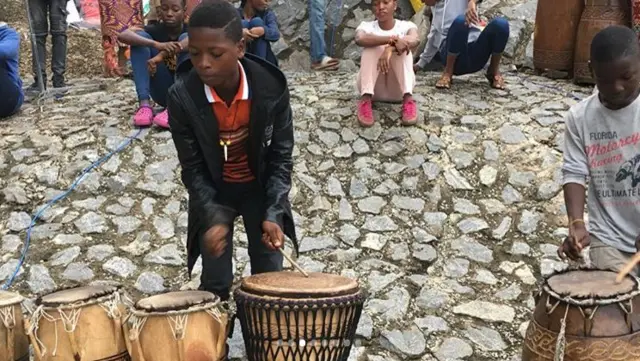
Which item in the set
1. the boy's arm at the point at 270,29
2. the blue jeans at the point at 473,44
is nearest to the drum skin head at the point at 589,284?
the blue jeans at the point at 473,44

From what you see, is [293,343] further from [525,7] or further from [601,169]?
[525,7]

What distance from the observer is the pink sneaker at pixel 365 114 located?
6730 millimetres

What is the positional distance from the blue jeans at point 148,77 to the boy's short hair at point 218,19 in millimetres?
3324

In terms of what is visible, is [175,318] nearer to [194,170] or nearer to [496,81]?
[194,170]

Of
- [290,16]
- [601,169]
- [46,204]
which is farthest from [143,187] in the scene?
[290,16]

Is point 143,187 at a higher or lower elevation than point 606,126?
lower

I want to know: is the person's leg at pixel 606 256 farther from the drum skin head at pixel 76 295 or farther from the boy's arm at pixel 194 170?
the drum skin head at pixel 76 295

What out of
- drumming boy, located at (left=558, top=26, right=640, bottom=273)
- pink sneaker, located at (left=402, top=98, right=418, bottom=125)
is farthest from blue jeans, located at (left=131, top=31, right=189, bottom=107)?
drumming boy, located at (left=558, top=26, right=640, bottom=273)

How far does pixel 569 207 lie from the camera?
3795mm

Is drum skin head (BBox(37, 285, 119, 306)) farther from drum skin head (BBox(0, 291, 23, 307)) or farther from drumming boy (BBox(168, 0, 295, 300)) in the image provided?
drumming boy (BBox(168, 0, 295, 300))

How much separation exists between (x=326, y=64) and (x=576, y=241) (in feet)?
19.9

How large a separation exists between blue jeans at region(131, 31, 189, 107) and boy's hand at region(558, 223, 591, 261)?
4164mm

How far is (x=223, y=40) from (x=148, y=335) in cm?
131

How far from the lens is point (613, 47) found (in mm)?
3426
